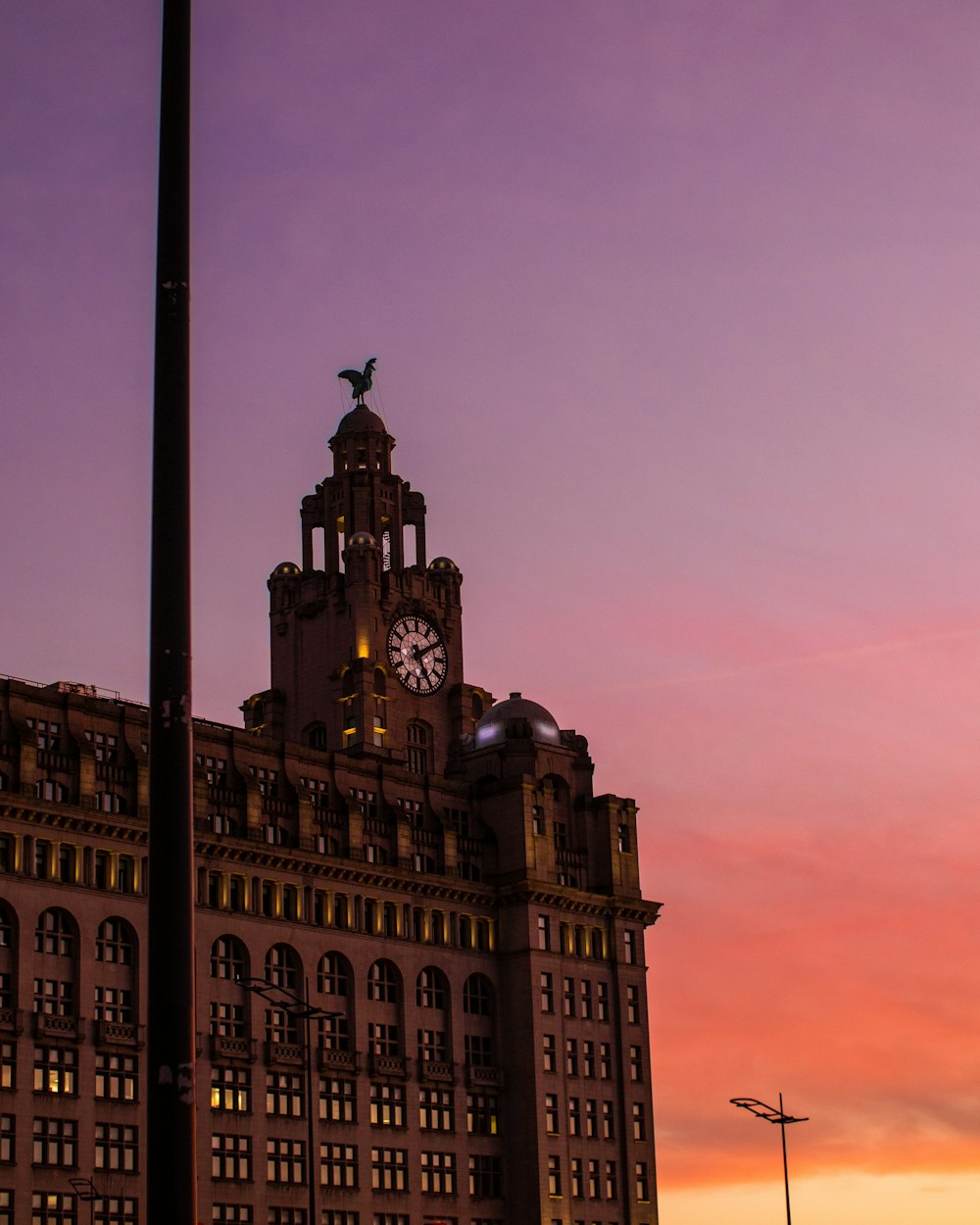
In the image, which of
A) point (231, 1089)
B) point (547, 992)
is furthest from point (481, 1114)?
point (231, 1089)

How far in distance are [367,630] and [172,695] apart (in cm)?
12602

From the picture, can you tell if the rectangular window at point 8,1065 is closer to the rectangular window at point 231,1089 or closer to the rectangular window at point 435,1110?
the rectangular window at point 231,1089

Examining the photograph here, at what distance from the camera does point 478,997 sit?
131m

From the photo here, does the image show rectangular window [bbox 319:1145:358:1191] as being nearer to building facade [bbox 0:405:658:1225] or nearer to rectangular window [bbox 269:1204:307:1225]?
building facade [bbox 0:405:658:1225]

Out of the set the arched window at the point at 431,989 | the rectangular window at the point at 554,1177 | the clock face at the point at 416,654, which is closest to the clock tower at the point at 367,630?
the clock face at the point at 416,654

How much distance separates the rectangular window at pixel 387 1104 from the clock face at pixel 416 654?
3536cm

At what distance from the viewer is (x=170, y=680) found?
71.7 ft

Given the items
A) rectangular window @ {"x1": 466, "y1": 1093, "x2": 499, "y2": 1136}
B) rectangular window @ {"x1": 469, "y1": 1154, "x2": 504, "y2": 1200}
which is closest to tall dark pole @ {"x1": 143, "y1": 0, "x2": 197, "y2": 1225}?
rectangular window @ {"x1": 469, "y1": 1154, "x2": 504, "y2": 1200}

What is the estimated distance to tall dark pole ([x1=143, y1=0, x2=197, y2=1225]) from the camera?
2052cm

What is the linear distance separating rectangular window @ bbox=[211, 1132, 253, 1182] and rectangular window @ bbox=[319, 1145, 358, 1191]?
524cm

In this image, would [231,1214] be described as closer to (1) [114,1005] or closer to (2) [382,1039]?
(1) [114,1005]

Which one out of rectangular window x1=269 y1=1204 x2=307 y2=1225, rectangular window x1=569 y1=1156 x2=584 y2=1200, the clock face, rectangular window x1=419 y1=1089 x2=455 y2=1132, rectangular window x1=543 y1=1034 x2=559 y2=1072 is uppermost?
the clock face

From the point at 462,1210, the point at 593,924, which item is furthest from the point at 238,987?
the point at 593,924

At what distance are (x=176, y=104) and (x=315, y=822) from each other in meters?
102
